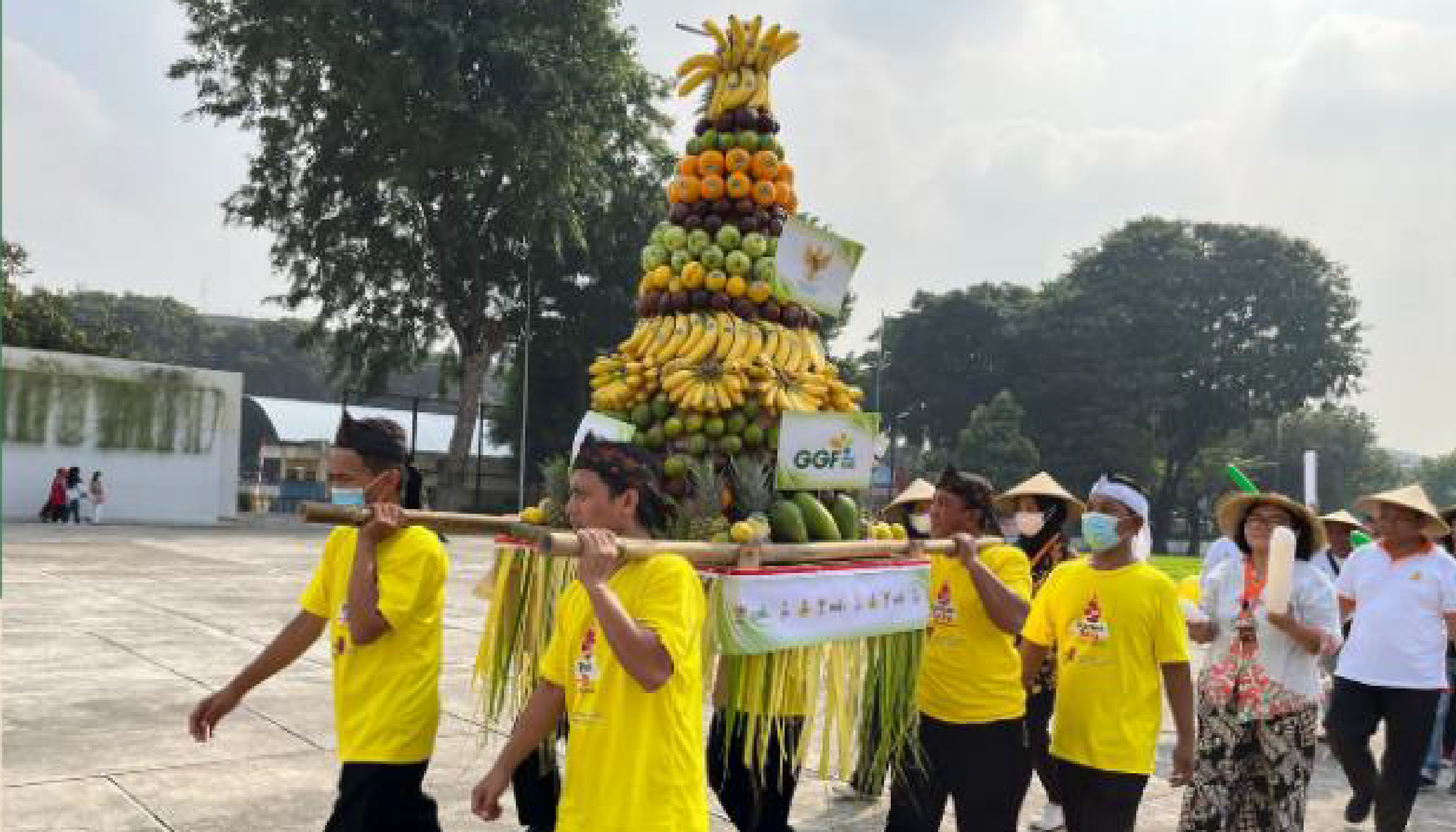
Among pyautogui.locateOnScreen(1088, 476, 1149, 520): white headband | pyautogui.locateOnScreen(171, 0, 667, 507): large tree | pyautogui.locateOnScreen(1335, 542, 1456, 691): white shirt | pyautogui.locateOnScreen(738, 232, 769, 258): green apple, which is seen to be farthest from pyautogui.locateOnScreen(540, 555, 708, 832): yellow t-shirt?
pyautogui.locateOnScreen(171, 0, 667, 507): large tree

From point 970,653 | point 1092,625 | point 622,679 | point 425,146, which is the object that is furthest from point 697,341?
point 425,146

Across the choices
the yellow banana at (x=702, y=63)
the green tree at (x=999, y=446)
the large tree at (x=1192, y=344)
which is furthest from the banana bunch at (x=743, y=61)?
the large tree at (x=1192, y=344)

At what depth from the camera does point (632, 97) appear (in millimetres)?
27828

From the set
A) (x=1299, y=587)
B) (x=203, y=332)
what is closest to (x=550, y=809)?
(x=1299, y=587)

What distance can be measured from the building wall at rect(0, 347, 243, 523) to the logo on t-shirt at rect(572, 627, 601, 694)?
23327 mm

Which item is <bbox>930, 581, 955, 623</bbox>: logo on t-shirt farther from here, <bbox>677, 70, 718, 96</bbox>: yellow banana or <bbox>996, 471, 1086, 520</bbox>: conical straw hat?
<bbox>677, 70, 718, 96</bbox>: yellow banana

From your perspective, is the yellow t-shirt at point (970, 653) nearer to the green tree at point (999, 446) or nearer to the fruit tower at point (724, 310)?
the fruit tower at point (724, 310)

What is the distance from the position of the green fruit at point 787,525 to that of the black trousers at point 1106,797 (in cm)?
127

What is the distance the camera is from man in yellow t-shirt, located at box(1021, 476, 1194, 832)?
3.84 m

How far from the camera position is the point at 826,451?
4117 millimetres

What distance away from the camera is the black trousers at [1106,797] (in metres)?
3.84

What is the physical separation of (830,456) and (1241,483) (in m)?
2.11

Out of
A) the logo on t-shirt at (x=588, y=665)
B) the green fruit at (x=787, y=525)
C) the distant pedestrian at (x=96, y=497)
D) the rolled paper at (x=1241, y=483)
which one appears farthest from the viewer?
the distant pedestrian at (x=96, y=497)

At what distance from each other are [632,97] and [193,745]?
24.0 m
